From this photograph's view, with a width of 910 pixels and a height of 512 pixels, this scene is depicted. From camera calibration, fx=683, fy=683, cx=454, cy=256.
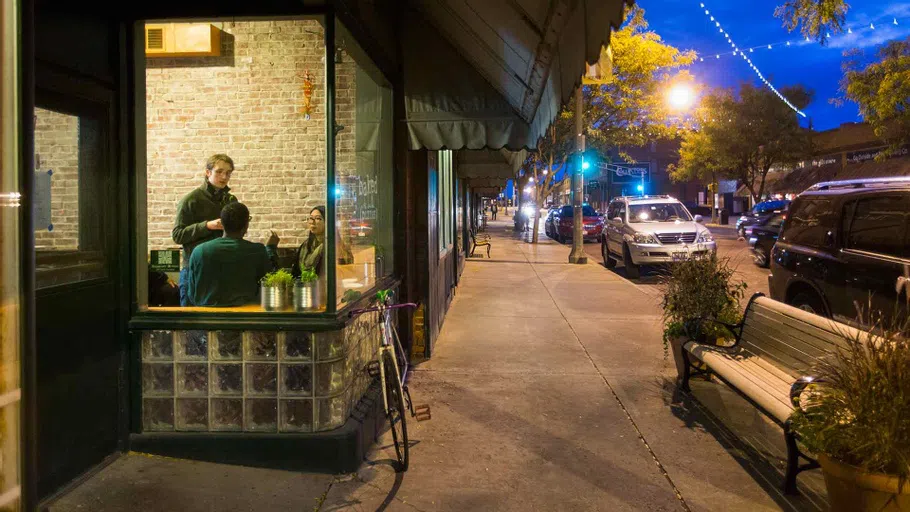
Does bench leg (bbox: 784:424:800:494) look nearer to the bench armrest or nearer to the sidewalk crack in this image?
the bench armrest

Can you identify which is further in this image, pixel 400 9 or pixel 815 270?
pixel 815 270

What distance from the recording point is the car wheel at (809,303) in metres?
7.01

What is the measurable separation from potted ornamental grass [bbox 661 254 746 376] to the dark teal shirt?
3.77 m

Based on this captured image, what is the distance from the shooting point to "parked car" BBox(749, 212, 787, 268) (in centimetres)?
1642

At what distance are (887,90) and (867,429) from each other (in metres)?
22.3

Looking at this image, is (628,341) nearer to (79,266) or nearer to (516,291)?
(516,291)

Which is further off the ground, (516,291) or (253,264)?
(253,264)

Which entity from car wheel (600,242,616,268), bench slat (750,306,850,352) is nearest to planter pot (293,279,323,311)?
bench slat (750,306,850,352)

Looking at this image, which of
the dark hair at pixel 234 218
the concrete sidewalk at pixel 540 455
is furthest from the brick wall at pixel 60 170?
the concrete sidewalk at pixel 540 455

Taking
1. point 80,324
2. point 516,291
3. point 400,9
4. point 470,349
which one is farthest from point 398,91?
point 516,291

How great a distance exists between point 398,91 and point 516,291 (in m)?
6.88

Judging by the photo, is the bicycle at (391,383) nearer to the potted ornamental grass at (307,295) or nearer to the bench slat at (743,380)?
the potted ornamental grass at (307,295)

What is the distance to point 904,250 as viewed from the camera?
19.3 feet

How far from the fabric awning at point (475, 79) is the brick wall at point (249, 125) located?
134cm
